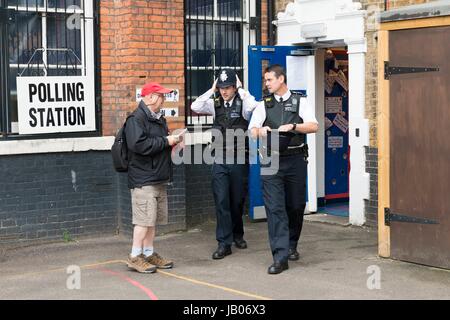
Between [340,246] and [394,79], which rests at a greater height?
[394,79]

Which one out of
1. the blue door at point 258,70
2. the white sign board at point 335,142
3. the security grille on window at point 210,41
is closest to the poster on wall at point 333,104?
the white sign board at point 335,142

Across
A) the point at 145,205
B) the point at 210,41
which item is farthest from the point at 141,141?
the point at 210,41

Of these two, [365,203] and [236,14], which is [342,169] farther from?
[236,14]

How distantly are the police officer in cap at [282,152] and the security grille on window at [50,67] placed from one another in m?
2.71

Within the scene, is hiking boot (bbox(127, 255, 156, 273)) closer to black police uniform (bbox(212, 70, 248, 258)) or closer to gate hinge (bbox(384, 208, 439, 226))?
black police uniform (bbox(212, 70, 248, 258))

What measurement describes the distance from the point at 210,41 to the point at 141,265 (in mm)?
3904

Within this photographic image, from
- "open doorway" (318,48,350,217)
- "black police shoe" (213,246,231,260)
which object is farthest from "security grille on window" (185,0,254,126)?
"black police shoe" (213,246,231,260)

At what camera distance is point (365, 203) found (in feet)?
32.6

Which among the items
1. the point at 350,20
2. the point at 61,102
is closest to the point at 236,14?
the point at 350,20

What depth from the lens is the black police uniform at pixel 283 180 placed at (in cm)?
750

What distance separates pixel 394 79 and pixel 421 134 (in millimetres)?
630

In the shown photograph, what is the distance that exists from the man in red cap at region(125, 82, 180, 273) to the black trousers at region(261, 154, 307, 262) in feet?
3.34

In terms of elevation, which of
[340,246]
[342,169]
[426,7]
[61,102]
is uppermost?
[426,7]

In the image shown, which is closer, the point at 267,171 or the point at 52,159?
the point at 267,171
